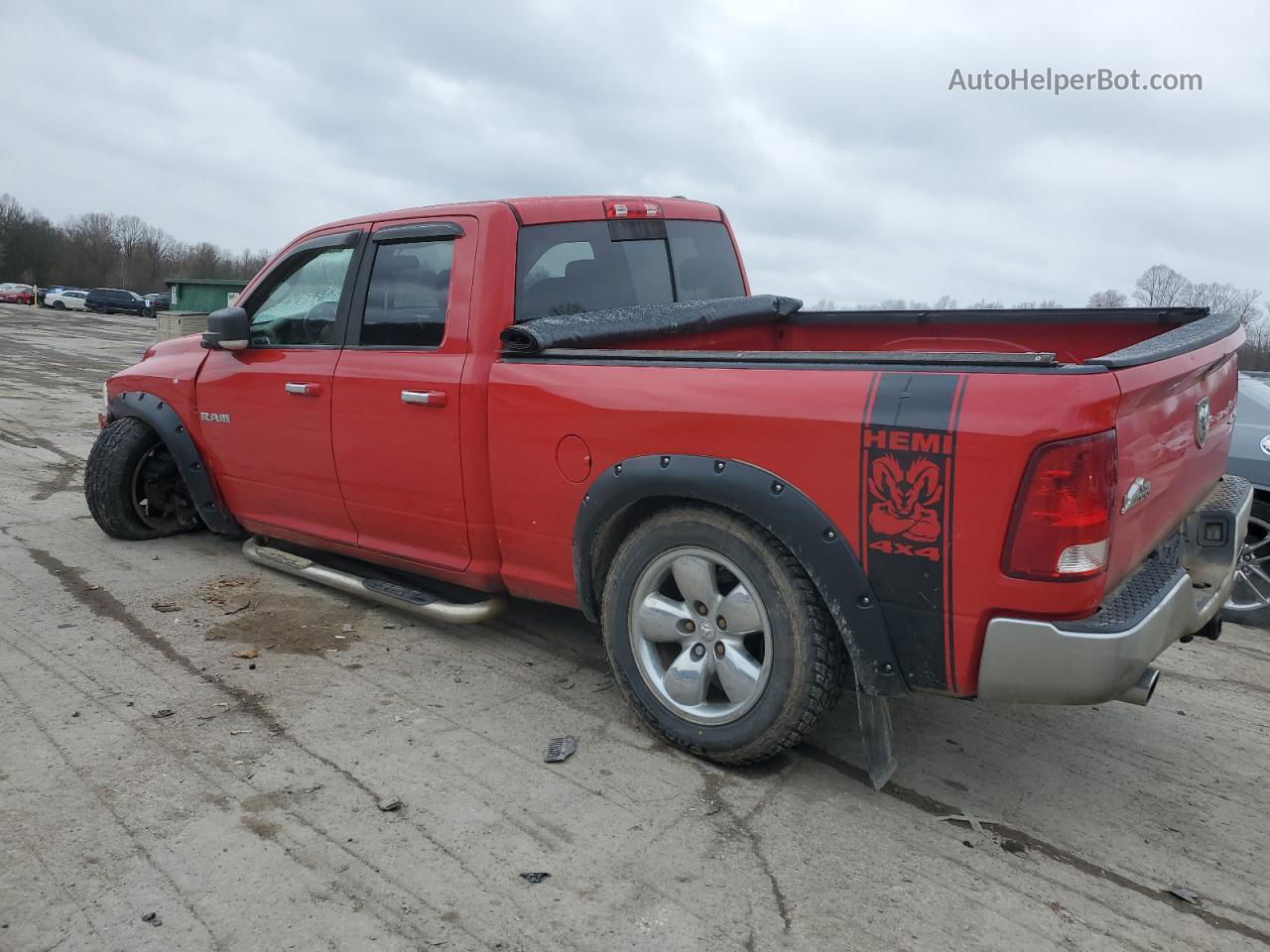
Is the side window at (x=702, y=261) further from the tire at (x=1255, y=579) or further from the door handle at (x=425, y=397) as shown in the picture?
the tire at (x=1255, y=579)

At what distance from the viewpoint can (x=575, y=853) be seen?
108 inches

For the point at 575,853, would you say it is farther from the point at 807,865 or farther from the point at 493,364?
the point at 493,364

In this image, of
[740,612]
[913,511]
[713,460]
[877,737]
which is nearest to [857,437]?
[913,511]

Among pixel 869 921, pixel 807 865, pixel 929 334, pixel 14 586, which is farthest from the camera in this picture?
pixel 14 586

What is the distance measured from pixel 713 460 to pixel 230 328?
2920 mm

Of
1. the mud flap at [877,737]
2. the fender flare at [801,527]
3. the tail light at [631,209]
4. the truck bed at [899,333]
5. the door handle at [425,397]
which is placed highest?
the tail light at [631,209]

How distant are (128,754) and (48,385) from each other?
1504 centimetres

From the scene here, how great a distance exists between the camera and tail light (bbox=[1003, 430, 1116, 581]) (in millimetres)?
2416

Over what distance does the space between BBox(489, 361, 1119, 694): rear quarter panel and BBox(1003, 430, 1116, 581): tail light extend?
31 mm

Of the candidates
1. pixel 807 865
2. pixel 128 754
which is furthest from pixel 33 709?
pixel 807 865

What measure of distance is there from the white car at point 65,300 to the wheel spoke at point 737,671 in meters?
65.4

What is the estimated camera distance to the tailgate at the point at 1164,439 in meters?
2.55

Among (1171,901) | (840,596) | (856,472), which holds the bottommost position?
(1171,901)

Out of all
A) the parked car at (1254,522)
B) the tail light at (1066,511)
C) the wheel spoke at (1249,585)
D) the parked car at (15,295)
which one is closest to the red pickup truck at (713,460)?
the tail light at (1066,511)
